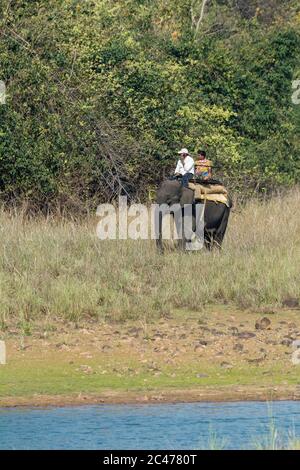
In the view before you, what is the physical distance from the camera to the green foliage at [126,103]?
21.2 meters

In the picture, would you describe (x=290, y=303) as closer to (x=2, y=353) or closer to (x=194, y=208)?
(x=2, y=353)

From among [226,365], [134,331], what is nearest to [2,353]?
[134,331]

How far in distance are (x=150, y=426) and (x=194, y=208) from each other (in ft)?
30.3

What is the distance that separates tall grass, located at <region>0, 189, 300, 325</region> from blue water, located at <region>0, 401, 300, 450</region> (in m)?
3.15

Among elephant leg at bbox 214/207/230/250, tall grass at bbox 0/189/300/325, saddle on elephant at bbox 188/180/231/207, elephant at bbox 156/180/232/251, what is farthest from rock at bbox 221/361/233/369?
saddle on elephant at bbox 188/180/231/207

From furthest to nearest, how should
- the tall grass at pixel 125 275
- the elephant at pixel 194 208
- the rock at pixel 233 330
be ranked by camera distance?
the elephant at pixel 194 208 → the tall grass at pixel 125 275 → the rock at pixel 233 330

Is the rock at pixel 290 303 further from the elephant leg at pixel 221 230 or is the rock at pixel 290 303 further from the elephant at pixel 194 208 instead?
the elephant leg at pixel 221 230

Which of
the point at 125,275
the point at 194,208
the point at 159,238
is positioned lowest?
the point at 125,275

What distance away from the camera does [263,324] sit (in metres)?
13.1

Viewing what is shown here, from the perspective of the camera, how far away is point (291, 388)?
10750 millimetres

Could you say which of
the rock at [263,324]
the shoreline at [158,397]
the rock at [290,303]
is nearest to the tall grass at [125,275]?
the rock at [290,303]

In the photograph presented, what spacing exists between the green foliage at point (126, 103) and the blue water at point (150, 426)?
1104cm

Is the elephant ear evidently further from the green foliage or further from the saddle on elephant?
the green foliage
